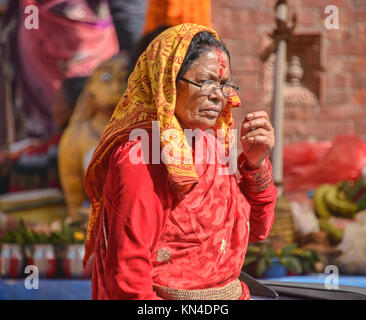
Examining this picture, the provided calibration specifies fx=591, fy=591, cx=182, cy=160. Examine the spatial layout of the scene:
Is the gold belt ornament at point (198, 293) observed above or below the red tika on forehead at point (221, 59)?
below

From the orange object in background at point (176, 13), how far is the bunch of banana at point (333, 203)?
1.44 metres

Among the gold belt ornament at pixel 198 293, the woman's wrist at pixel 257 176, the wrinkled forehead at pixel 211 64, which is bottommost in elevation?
the gold belt ornament at pixel 198 293

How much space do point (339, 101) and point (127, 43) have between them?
169cm

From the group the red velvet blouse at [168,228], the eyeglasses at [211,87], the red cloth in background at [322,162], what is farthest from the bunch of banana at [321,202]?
the eyeglasses at [211,87]

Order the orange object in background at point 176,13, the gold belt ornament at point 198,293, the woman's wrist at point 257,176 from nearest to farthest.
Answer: the gold belt ornament at point 198,293 < the woman's wrist at point 257,176 < the orange object in background at point 176,13

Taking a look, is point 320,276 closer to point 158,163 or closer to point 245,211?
point 245,211

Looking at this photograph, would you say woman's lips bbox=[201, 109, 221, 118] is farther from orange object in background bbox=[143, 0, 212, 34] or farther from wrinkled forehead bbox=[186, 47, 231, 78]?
orange object in background bbox=[143, 0, 212, 34]

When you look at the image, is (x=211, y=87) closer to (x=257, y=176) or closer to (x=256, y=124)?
(x=256, y=124)

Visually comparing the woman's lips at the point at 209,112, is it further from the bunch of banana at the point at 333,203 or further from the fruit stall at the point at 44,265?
the bunch of banana at the point at 333,203

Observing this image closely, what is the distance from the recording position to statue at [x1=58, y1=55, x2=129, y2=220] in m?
4.30

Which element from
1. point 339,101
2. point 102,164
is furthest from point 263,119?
point 339,101

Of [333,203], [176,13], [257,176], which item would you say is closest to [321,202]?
[333,203]

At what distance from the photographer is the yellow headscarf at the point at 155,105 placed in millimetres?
1479

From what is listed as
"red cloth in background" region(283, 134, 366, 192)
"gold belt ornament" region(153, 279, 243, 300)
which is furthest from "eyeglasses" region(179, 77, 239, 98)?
"red cloth in background" region(283, 134, 366, 192)
